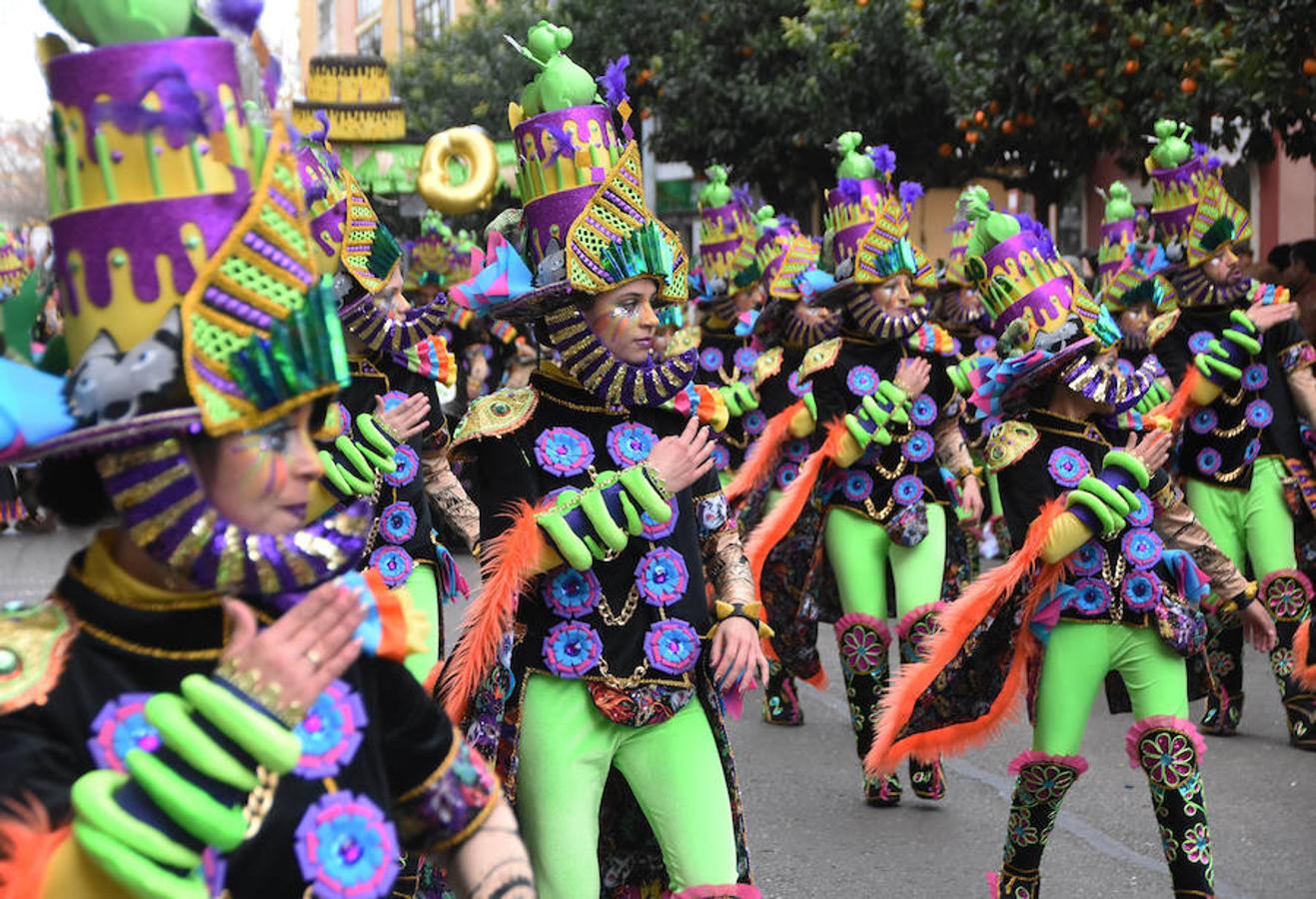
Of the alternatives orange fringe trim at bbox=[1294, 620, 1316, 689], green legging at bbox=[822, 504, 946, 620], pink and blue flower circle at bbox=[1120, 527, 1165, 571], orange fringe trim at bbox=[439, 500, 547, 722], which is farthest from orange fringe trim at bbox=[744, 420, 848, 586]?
orange fringe trim at bbox=[439, 500, 547, 722]

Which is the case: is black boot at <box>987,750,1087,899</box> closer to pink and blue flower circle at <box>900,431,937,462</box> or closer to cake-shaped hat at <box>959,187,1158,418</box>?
cake-shaped hat at <box>959,187,1158,418</box>

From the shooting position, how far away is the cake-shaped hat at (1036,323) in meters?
5.57

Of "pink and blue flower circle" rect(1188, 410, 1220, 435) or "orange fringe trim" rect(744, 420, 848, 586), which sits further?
"pink and blue flower circle" rect(1188, 410, 1220, 435)

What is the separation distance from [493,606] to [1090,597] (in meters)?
1.97

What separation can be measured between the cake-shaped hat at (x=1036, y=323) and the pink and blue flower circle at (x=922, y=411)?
1770 millimetres

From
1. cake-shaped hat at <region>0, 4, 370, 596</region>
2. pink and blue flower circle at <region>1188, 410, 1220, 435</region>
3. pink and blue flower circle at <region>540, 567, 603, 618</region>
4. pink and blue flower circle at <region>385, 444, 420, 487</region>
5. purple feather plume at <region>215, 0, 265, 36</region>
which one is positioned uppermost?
purple feather plume at <region>215, 0, 265, 36</region>

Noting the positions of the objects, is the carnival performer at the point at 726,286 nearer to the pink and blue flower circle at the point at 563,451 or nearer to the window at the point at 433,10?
the pink and blue flower circle at the point at 563,451

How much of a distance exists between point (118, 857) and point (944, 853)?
4.96m

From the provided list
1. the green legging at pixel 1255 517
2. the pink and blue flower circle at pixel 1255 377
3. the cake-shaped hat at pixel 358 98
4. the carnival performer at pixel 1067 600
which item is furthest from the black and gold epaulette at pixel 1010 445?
the cake-shaped hat at pixel 358 98

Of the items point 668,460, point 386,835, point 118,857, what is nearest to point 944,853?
point 668,460

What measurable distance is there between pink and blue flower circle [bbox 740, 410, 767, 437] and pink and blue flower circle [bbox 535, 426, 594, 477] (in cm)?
641

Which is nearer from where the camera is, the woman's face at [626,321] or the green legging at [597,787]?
the green legging at [597,787]

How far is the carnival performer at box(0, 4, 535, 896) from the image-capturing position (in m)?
2.32

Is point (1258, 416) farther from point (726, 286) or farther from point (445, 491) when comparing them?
point (726, 286)
